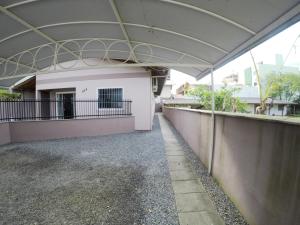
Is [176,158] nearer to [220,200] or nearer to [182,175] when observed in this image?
[182,175]

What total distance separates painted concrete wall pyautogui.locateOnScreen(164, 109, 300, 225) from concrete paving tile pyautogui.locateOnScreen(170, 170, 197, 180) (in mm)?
717

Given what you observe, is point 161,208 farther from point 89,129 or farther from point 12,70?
point 12,70

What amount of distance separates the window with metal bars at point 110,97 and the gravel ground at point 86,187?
4.67 m

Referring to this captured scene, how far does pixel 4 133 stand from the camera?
7.38 m

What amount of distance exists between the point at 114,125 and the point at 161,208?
7160mm

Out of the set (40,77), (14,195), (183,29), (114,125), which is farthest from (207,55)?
(40,77)

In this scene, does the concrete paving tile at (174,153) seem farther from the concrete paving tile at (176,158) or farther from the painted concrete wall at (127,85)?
the painted concrete wall at (127,85)

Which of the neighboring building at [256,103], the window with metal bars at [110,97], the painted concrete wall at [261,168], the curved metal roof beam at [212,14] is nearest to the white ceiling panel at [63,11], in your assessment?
the curved metal roof beam at [212,14]

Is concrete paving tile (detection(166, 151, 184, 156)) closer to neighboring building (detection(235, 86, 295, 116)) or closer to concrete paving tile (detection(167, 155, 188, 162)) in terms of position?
concrete paving tile (detection(167, 155, 188, 162))

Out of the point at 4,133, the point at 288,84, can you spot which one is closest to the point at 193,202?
the point at 4,133

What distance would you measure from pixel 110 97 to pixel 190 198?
334 inches

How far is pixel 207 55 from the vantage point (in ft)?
15.0

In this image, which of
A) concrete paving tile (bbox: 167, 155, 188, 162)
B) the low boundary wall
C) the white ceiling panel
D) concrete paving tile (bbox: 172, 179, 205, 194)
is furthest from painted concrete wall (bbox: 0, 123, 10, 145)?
concrete paving tile (bbox: 172, 179, 205, 194)

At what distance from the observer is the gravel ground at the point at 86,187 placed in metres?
2.72
